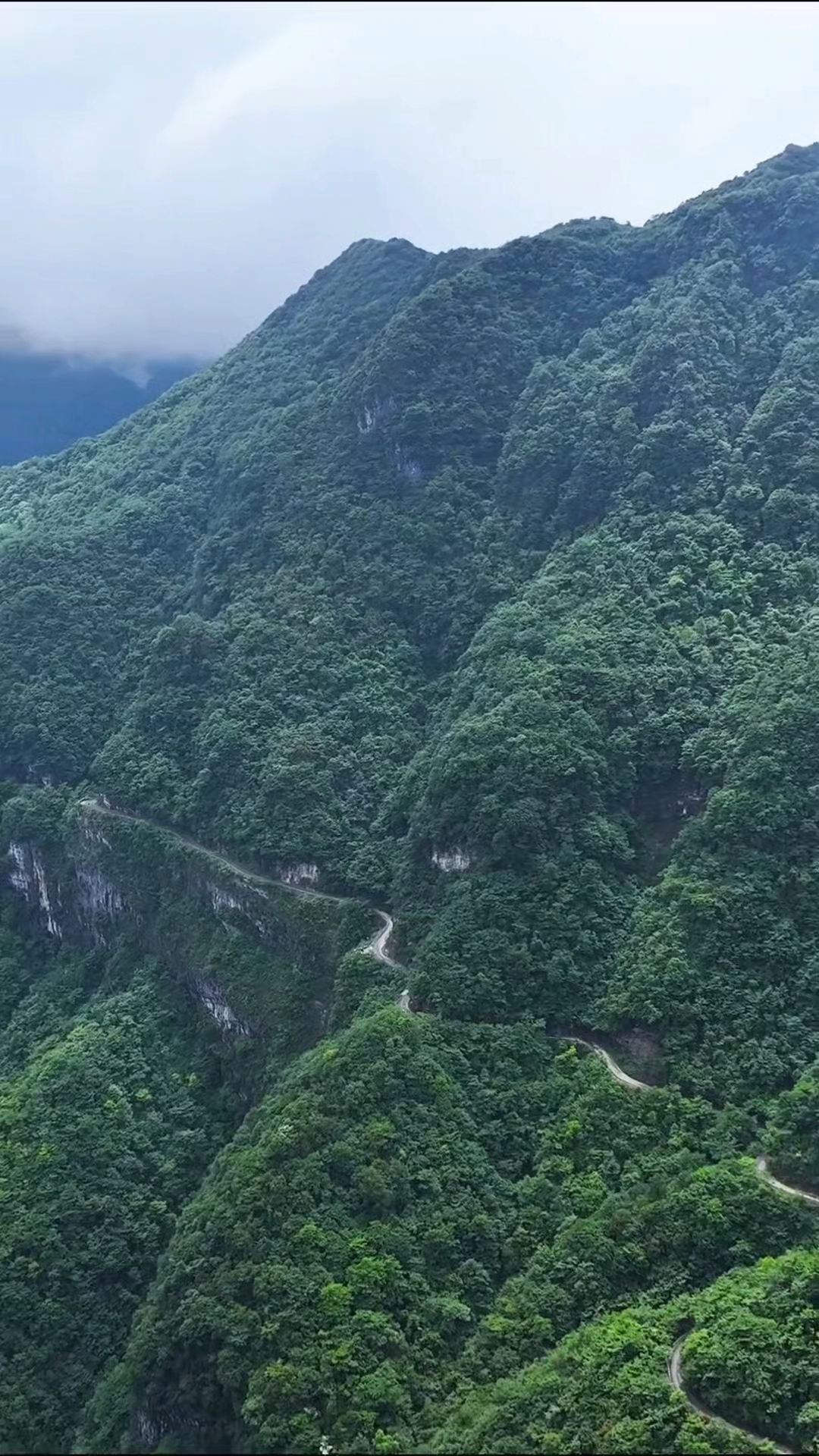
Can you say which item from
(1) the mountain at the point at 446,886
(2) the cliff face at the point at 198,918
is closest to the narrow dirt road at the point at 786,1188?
(1) the mountain at the point at 446,886

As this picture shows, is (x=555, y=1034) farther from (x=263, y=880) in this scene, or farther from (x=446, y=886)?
(x=263, y=880)

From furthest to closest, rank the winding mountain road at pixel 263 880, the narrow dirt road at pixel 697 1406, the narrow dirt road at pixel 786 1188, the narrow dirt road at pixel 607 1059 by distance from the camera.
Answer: the winding mountain road at pixel 263 880 → the narrow dirt road at pixel 607 1059 → the narrow dirt road at pixel 786 1188 → the narrow dirt road at pixel 697 1406

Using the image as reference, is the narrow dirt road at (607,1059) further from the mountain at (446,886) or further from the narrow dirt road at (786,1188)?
the narrow dirt road at (786,1188)

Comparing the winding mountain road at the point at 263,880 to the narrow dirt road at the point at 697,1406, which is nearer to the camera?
the narrow dirt road at the point at 697,1406

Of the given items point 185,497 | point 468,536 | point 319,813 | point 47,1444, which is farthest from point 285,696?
point 47,1444

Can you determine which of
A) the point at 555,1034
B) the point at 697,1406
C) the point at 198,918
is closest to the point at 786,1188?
the point at 697,1406

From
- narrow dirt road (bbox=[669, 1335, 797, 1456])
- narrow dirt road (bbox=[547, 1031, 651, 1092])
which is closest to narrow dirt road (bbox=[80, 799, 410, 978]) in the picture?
narrow dirt road (bbox=[547, 1031, 651, 1092])
